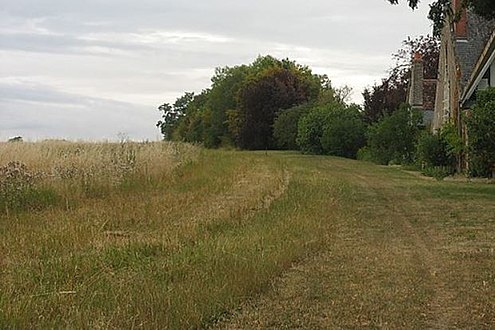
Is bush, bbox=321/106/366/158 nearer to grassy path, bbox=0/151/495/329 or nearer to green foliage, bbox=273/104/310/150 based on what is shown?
green foliage, bbox=273/104/310/150

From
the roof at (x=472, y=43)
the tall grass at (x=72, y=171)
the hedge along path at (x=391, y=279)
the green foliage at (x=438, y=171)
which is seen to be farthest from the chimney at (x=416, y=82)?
the hedge along path at (x=391, y=279)

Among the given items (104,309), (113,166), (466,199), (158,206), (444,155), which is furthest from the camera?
(444,155)

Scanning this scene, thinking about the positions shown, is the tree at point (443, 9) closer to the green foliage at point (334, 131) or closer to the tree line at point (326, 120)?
the tree line at point (326, 120)

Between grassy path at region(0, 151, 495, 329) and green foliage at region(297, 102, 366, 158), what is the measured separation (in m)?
43.6

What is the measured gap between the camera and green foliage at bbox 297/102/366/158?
62.4m

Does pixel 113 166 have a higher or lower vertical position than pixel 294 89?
lower

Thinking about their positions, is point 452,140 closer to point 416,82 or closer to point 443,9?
point 443,9

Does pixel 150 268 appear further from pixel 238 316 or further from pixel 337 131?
pixel 337 131

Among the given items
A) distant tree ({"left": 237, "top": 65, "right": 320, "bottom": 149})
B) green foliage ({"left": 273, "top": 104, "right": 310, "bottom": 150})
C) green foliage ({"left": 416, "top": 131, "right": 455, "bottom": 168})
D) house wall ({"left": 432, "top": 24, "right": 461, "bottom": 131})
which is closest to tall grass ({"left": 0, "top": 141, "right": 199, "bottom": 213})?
green foliage ({"left": 416, "top": 131, "right": 455, "bottom": 168})

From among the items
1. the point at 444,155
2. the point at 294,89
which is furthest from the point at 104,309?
the point at 294,89

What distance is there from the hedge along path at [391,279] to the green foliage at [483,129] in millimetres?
9696

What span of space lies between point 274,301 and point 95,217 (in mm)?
7686

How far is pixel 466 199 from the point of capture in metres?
21.2

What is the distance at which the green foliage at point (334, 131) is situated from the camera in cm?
6238
